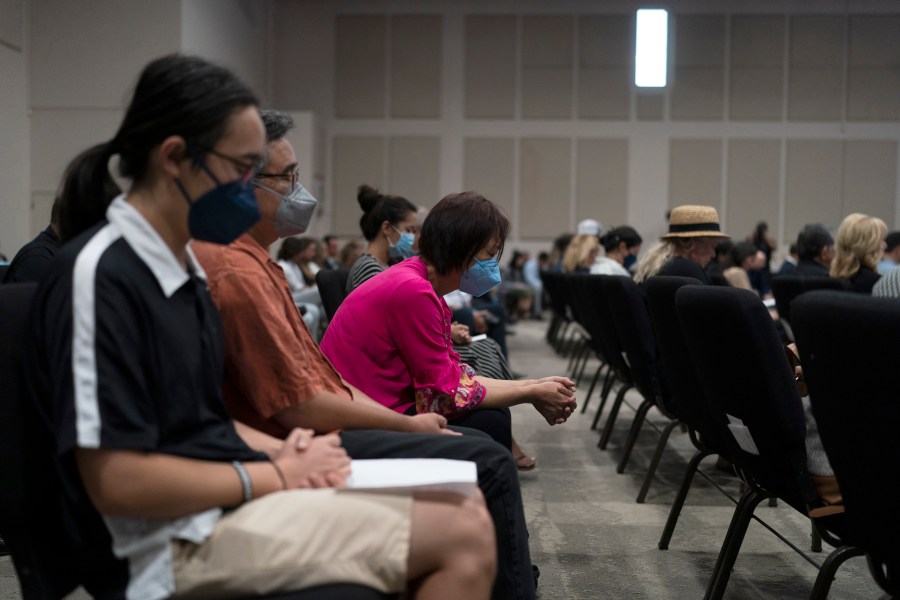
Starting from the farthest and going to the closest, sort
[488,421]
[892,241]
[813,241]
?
1. [892,241]
2. [813,241]
3. [488,421]

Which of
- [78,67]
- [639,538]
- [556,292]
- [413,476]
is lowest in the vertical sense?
[639,538]

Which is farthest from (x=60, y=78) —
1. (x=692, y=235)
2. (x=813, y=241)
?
(x=813, y=241)

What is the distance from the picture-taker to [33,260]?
2.69 metres

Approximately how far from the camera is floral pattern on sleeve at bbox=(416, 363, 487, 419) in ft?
7.51

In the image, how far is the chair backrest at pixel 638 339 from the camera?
3.56 meters

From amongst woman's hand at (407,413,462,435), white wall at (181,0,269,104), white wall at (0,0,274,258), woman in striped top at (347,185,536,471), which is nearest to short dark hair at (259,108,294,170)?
woman's hand at (407,413,462,435)

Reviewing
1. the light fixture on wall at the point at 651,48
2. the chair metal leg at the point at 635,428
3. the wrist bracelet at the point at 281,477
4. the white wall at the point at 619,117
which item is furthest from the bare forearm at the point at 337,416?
the light fixture on wall at the point at 651,48

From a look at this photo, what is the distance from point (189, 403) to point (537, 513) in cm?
228

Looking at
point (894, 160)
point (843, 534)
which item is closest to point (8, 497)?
point (843, 534)

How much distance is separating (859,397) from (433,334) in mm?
1114

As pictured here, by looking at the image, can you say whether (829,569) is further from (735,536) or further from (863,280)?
(863,280)

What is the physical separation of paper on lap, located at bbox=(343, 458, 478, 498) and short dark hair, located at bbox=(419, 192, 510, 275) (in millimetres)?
959

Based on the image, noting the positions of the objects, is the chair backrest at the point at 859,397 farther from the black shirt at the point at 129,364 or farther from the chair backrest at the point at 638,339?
the chair backrest at the point at 638,339

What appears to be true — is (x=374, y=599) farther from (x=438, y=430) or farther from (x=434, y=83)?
(x=434, y=83)
